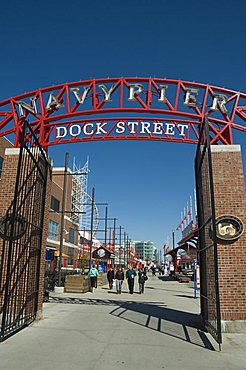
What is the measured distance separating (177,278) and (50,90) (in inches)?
1052

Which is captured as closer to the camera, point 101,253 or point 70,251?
point 101,253

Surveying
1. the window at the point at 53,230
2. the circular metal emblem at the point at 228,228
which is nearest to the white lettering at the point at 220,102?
the circular metal emblem at the point at 228,228

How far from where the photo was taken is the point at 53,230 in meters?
48.1

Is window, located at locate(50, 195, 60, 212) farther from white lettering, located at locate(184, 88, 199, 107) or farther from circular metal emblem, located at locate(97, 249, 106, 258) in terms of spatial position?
white lettering, located at locate(184, 88, 199, 107)

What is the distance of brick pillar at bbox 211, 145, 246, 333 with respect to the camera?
809 centimetres

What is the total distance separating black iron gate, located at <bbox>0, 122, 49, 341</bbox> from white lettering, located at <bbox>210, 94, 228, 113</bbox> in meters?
5.67

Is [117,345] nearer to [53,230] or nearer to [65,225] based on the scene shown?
[53,230]

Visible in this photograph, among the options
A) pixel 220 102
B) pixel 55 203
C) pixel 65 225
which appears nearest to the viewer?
pixel 220 102

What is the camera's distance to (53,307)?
12.2 m

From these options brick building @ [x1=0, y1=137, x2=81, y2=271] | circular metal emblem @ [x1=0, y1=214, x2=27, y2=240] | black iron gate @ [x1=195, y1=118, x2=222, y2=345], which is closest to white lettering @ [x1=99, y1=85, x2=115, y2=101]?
black iron gate @ [x1=195, y1=118, x2=222, y2=345]

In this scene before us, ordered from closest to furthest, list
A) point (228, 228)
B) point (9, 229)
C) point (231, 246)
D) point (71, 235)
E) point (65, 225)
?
point (231, 246), point (228, 228), point (9, 229), point (65, 225), point (71, 235)

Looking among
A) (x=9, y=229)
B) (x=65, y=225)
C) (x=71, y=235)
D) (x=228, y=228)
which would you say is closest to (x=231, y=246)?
(x=228, y=228)

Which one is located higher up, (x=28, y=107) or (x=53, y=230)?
(x=28, y=107)

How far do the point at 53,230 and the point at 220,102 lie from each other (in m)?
40.5
